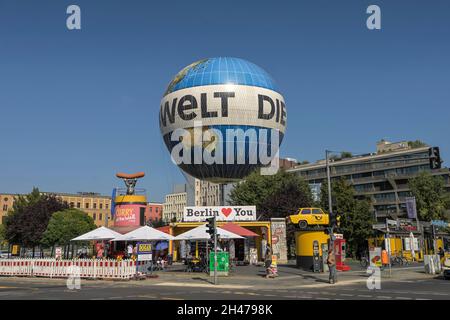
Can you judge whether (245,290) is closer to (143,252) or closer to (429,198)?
(143,252)

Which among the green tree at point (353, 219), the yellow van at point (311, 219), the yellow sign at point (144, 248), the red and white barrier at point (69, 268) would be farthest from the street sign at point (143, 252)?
the green tree at point (353, 219)

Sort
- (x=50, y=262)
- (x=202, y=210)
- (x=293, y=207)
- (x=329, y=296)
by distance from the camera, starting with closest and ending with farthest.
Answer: (x=329, y=296), (x=50, y=262), (x=202, y=210), (x=293, y=207)

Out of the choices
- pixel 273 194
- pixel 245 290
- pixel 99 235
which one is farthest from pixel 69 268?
pixel 273 194

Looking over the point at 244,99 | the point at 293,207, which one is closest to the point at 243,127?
the point at 244,99

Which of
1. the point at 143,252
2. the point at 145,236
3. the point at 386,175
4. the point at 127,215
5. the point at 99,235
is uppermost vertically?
the point at 386,175

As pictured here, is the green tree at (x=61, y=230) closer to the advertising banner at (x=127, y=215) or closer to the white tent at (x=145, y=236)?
the advertising banner at (x=127, y=215)

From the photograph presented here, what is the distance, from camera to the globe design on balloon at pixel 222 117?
47.3m

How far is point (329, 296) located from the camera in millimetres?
16906

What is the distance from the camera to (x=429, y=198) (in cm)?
6538

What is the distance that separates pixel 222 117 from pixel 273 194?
1792 centimetres

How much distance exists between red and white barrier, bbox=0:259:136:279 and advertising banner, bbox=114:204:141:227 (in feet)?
42.3

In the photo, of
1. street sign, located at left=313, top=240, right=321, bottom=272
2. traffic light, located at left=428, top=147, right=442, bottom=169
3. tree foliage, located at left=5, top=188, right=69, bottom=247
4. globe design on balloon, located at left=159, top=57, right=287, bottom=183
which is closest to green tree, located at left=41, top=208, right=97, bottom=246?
tree foliage, located at left=5, top=188, right=69, bottom=247
